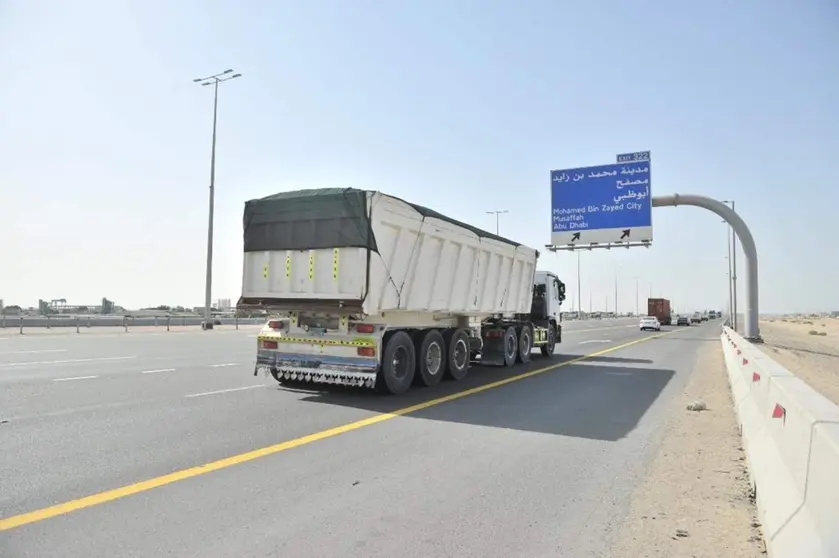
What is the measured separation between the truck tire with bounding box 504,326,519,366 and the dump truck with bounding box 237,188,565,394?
2907 mm

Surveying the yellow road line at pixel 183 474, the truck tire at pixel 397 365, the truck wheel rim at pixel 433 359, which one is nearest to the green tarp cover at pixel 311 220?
the truck tire at pixel 397 365

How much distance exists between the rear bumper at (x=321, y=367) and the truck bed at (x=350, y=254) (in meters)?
0.87

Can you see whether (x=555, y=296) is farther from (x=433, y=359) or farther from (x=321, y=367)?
(x=321, y=367)

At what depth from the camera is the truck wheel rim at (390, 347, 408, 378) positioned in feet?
34.3

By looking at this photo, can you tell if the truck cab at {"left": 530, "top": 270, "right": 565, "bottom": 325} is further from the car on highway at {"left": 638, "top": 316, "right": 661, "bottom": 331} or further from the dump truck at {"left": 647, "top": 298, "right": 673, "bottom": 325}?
the dump truck at {"left": 647, "top": 298, "right": 673, "bottom": 325}

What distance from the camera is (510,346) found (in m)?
15.6

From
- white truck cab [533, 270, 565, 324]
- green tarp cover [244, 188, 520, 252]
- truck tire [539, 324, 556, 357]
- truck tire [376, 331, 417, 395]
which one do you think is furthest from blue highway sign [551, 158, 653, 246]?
truck tire [376, 331, 417, 395]

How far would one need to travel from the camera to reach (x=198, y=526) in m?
4.14

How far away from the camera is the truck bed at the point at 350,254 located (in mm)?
9578

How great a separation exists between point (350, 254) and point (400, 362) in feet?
7.46

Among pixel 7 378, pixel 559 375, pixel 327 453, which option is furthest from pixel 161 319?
pixel 327 453

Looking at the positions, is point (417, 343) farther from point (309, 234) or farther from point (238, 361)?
point (238, 361)

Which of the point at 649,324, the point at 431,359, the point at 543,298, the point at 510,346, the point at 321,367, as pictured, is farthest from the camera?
the point at 649,324

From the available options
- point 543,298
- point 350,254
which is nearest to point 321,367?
point 350,254
